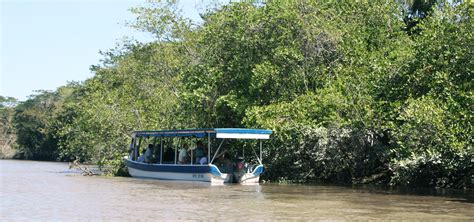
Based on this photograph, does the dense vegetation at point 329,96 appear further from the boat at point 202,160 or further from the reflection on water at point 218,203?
the reflection on water at point 218,203

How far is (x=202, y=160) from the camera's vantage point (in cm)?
2406

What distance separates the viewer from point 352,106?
23.4 metres

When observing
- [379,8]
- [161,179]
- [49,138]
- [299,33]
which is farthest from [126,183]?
[49,138]

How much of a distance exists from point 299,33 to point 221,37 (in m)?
3.65

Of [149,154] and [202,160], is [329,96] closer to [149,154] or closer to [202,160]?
[202,160]

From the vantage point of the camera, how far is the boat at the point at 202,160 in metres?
23.3

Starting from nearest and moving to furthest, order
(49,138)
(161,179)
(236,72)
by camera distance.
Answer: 1. (161,179)
2. (236,72)
3. (49,138)

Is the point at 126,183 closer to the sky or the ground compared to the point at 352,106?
closer to the ground

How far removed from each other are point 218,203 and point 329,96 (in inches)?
331

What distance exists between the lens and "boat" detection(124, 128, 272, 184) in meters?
23.3

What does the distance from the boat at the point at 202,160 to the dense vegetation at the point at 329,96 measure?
1.31m

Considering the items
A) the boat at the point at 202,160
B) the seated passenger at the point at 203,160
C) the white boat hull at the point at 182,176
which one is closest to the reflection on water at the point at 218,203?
the white boat hull at the point at 182,176

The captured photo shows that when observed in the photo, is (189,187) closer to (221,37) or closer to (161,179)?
(161,179)

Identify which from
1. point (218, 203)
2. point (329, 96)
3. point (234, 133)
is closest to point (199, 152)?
point (234, 133)
